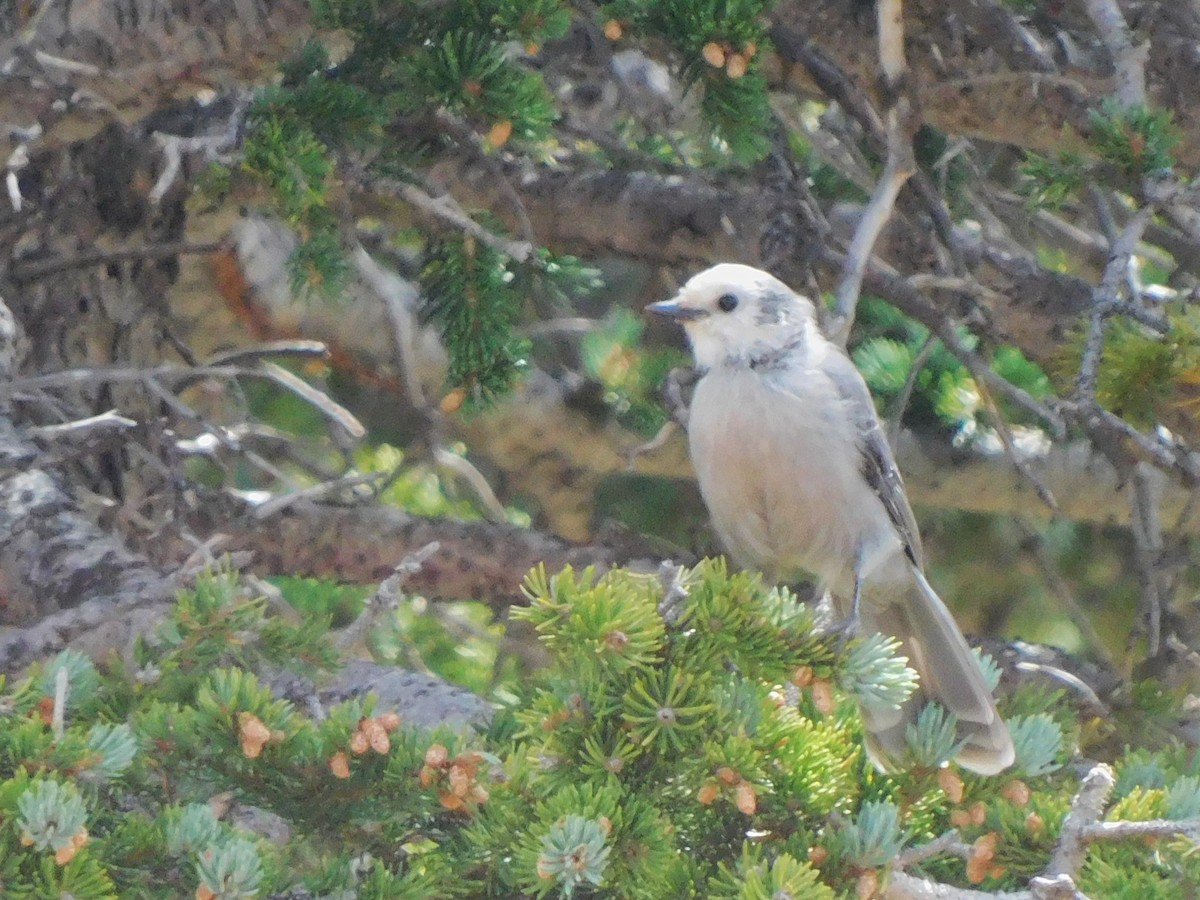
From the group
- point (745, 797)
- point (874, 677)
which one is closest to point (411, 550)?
point (874, 677)

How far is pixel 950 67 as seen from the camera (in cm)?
341

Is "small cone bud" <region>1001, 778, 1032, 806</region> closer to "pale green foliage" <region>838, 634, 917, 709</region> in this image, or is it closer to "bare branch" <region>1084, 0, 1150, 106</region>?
A: "pale green foliage" <region>838, 634, 917, 709</region>

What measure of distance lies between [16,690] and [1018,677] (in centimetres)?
227

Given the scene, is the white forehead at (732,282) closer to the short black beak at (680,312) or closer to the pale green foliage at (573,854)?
the short black beak at (680,312)

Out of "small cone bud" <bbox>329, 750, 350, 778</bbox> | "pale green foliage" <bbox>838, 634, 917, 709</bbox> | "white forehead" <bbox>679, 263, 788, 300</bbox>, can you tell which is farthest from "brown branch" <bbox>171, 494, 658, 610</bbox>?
"small cone bud" <bbox>329, 750, 350, 778</bbox>

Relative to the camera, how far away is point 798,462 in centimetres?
310

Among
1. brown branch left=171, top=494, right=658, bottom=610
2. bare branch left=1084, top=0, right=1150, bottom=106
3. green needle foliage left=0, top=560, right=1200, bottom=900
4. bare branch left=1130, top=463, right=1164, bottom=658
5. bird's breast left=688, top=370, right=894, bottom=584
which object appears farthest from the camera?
brown branch left=171, top=494, right=658, bottom=610

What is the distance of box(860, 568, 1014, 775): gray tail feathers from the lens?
221cm

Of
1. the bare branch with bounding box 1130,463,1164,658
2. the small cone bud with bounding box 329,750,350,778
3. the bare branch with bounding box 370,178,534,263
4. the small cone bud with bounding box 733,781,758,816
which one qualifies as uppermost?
the bare branch with bounding box 370,178,534,263

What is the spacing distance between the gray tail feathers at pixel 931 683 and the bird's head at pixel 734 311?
1.90 feet

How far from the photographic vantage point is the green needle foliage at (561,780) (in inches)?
65.5

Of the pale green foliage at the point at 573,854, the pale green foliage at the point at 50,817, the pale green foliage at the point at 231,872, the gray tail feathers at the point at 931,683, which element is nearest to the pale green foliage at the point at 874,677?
the gray tail feathers at the point at 931,683

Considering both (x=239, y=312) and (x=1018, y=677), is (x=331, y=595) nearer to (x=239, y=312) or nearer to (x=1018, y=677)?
(x=239, y=312)

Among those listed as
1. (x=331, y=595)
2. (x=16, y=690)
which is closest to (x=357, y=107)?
(x=16, y=690)
